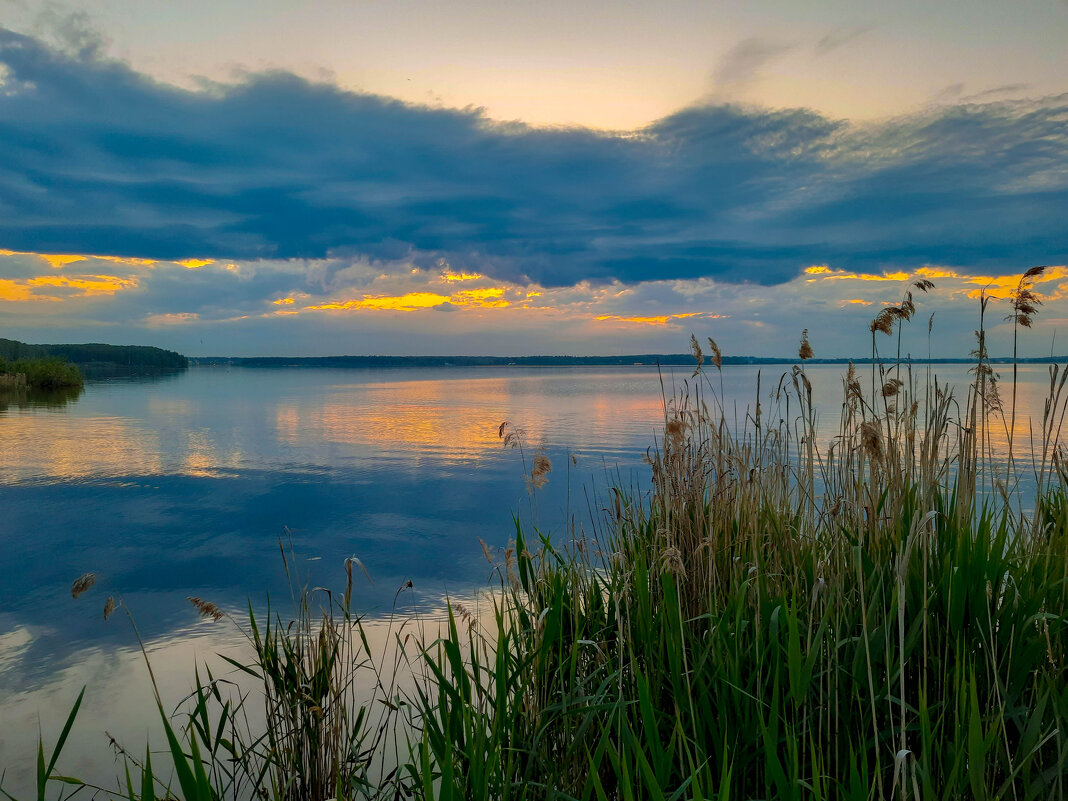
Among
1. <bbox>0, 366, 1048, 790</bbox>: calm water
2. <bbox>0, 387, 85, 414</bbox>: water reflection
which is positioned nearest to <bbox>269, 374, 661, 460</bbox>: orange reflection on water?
<bbox>0, 366, 1048, 790</bbox>: calm water

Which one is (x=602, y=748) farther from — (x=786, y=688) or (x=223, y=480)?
(x=223, y=480)

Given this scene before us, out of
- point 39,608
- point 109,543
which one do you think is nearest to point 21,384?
point 109,543

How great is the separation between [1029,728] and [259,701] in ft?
15.8

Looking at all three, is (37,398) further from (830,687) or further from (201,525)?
(830,687)

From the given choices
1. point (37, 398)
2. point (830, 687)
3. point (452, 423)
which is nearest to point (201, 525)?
point (830, 687)

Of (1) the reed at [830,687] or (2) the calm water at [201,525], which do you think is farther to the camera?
(2) the calm water at [201,525]

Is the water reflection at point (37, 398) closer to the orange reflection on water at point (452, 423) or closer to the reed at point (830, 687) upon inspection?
the orange reflection on water at point (452, 423)

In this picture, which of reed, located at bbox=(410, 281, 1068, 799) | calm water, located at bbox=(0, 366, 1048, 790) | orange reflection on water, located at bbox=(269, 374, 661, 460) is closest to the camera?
reed, located at bbox=(410, 281, 1068, 799)

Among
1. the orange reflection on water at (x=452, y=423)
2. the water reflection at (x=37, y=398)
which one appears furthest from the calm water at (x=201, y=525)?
the water reflection at (x=37, y=398)

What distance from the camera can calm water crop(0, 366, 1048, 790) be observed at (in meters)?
5.35

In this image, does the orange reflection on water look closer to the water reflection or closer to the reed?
the reed

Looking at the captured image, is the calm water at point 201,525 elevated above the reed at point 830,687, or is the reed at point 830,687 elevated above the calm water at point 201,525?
the reed at point 830,687

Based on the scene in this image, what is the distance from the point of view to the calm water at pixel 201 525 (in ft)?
17.5

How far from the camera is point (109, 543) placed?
9617 mm
